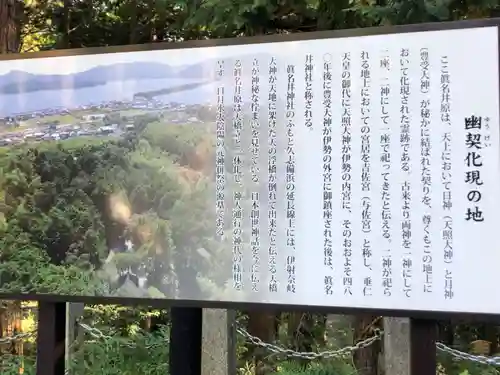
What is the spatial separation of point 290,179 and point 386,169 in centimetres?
38

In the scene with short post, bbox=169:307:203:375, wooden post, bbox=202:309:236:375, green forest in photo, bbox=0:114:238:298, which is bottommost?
wooden post, bbox=202:309:236:375

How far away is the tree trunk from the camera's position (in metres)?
5.33

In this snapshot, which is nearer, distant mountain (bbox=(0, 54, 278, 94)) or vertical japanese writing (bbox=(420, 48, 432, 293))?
vertical japanese writing (bbox=(420, 48, 432, 293))

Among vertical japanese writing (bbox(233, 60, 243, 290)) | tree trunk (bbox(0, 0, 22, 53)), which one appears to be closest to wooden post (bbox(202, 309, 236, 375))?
vertical japanese writing (bbox(233, 60, 243, 290))

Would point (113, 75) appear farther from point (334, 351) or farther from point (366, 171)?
point (334, 351)

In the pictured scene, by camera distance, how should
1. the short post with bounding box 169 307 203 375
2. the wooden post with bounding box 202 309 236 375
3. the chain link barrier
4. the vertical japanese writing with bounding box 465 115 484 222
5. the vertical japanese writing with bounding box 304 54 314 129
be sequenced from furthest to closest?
the wooden post with bounding box 202 309 236 375, the chain link barrier, the short post with bounding box 169 307 203 375, the vertical japanese writing with bounding box 304 54 314 129, the vertical japanese writing with bounding box 465 115 484 222

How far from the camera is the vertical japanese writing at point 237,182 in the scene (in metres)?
2.40

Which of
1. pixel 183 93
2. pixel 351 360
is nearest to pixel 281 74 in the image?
pixel 183 93

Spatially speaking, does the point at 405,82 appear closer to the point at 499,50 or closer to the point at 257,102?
the point at 499,50

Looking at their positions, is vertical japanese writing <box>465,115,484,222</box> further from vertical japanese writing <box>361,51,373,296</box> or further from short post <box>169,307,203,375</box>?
short post <box>169,307,203,375</box>

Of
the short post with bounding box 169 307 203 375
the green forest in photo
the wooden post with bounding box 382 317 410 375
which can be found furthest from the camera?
the wooden post with bounding box 382 317 410 375

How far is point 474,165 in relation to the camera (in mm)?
2160

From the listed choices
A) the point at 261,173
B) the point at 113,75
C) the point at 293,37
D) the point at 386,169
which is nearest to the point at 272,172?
the point at 261,173

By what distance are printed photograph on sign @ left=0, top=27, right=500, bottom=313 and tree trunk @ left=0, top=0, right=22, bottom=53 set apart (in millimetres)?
2777
